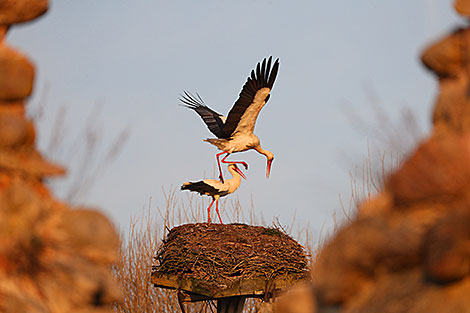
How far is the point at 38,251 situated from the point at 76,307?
0.23 m

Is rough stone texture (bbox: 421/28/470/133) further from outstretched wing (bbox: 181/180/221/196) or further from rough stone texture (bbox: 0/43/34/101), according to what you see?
outstretched wing (bbox: 181/180/221/196)

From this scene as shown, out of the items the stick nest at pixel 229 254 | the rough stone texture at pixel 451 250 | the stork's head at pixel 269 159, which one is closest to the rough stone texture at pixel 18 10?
the rough stone texture at pixel 451 250

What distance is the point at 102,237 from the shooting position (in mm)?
2107

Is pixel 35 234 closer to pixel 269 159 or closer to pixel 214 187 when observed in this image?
pixel 214 187

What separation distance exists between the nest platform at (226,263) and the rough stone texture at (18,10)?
3055mm

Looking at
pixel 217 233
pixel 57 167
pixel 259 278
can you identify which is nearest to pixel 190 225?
pixel 217 233

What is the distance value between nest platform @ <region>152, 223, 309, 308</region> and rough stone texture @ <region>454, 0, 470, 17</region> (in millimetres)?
3430

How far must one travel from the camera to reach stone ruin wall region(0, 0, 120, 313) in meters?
2.00

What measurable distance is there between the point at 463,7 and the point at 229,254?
3.50 m

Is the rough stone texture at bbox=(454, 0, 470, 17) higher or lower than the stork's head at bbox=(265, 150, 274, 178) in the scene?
higher

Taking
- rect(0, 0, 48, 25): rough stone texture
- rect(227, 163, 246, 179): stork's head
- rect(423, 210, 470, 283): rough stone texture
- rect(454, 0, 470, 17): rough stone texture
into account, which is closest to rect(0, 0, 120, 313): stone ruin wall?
rect(0, 0, 48, 25): rough stone texture

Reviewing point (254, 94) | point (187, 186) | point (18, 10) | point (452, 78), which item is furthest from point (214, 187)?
point (452, 78)

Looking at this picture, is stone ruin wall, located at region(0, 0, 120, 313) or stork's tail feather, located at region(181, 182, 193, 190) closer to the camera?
stone ruin wall, located at region(0, 0, 120, 313)

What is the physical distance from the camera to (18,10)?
2232 millimetres
